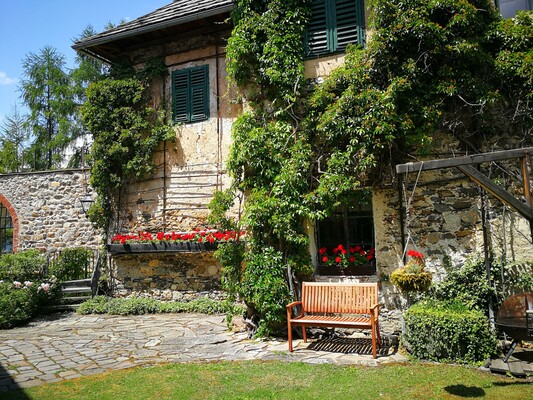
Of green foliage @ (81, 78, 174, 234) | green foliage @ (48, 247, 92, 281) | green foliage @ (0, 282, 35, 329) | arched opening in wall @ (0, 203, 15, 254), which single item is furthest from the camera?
arched opening in wall @ (0, 203, 15, 254)

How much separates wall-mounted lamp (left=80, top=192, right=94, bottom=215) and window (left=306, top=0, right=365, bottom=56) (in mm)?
7682

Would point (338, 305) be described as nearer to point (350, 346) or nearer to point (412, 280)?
point (350, 346)

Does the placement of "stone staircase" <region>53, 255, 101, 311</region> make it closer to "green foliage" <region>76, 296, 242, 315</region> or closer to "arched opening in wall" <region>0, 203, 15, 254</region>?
"green foliage" <region>76, 296, 242, 315</region>

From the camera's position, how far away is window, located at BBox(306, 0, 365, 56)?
25.9ft

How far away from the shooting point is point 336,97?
298 inches

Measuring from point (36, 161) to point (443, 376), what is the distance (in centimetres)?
2361

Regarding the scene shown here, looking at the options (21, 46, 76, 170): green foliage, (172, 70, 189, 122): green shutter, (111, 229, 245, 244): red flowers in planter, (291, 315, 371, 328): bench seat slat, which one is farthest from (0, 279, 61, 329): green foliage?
(21, 46, 76, 170): green foliage

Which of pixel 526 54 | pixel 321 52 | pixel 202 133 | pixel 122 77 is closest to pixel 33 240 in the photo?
pixel 122 77

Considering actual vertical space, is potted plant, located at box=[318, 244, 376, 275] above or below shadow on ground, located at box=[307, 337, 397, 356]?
above

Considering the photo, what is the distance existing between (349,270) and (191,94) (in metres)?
6.08

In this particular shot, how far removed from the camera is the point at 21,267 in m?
10.4

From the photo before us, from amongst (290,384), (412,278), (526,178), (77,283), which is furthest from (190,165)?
(526,178)

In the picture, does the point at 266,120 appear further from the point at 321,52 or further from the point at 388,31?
the point at 388,31

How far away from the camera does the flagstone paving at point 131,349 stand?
5.74m
